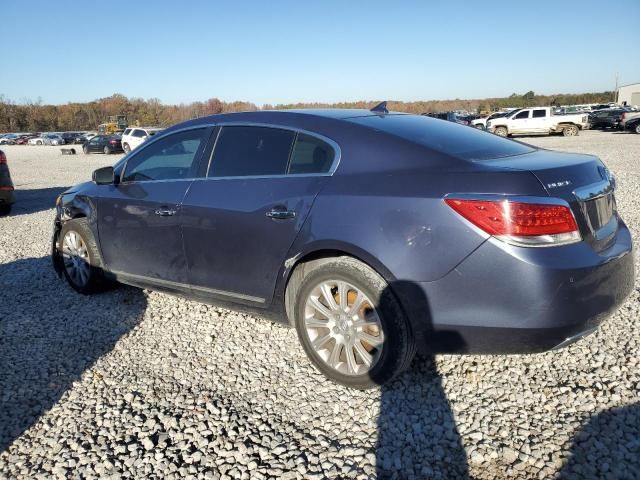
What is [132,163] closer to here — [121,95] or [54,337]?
[54,337]

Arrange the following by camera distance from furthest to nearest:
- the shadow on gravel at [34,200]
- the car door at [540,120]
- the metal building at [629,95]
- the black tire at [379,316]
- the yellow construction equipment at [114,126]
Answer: the metal building at [629,95]
the yellow construction equipment at [114,126]
the car door at [540,120]
the shadow on gravel at [34,200]
the black tire at [379,316]

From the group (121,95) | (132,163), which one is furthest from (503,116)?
(121,95)

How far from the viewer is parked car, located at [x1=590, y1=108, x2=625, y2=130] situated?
98.3 feet

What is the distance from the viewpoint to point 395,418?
265cm

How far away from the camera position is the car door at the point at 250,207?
3.03 meters

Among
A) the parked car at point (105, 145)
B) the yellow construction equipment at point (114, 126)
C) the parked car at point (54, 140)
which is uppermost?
the yellow construction equipment at point (114, 126)

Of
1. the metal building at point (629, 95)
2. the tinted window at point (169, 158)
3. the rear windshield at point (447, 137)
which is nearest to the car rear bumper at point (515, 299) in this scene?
the rear windshield at point (447, 137)

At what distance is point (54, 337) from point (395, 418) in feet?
9.12

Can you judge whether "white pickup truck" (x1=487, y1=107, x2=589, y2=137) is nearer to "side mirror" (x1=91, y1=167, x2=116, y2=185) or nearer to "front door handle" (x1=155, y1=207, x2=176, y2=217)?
"side mirror" (x1=91, y1=167, x2=116, y2=185)

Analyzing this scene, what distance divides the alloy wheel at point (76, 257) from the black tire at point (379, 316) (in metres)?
2.68

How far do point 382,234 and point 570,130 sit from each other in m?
29.8

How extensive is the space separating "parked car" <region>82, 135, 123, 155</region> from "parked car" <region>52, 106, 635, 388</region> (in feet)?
101

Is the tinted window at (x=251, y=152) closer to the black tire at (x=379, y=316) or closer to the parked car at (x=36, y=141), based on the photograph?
the black tire at (x=379, y=316)

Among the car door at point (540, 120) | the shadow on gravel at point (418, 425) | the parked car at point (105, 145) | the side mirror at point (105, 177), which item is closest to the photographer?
the shadow on gravel at point (418, 425)
